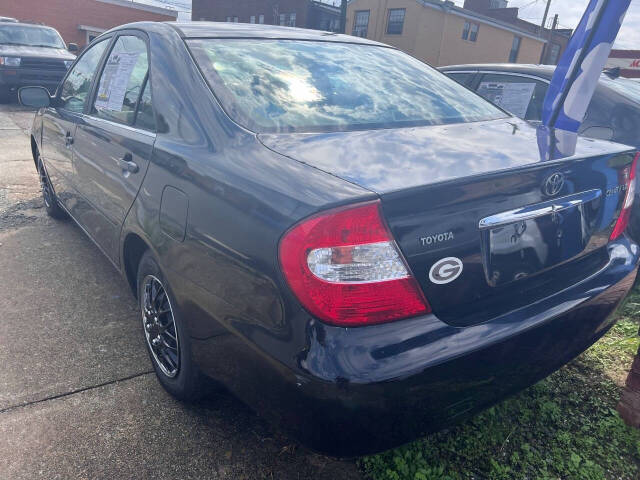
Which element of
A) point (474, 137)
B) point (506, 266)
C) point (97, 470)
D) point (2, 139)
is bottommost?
point (2, 139)

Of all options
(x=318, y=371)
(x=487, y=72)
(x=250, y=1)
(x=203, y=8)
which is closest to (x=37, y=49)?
(x=487, y=72)

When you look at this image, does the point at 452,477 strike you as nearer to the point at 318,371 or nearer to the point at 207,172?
the point at 318,371

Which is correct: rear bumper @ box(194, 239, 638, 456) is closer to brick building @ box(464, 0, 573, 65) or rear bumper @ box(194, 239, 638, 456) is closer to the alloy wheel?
the alloy wheel

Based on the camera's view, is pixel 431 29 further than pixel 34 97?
Yes

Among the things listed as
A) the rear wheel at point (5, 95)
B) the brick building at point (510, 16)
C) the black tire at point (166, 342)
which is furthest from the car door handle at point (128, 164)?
the brick building at point (510, 16)

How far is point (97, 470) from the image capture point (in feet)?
6.44

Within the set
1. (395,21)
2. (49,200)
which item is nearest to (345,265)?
(49,200)

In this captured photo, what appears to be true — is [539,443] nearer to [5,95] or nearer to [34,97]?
[34,97]

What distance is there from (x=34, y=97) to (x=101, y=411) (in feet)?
9.13

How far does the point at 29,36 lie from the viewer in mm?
12188

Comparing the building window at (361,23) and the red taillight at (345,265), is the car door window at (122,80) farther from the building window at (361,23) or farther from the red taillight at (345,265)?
the building window at (361,23)

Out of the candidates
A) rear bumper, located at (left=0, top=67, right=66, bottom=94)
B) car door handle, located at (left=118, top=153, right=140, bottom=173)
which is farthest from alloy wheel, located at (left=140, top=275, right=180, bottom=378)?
rear bumper, located at (left=0, top=67, right=66, bottom=94)

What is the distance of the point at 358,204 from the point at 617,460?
5.80 feet

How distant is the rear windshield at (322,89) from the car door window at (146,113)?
0.33 meters
